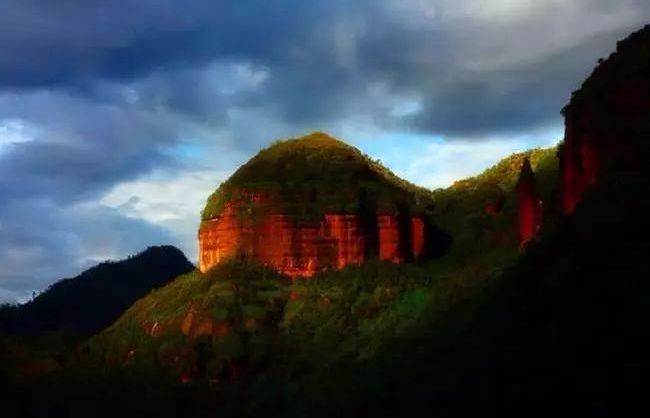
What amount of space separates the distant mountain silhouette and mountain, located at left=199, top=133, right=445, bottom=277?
57.7m

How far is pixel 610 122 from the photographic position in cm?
5272

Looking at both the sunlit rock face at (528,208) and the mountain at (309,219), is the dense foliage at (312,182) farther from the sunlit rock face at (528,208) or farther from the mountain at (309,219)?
the sunlit rock face at (528,208)

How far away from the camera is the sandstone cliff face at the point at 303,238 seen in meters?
94.1

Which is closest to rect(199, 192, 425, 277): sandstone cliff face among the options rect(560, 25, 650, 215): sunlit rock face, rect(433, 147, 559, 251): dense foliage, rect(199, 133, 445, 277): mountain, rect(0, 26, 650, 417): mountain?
rect(199, 133, 445, 277): mountain

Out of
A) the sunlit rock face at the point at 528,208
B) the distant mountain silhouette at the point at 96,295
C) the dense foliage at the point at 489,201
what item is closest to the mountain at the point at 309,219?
the dense foliage at the point at 489,201

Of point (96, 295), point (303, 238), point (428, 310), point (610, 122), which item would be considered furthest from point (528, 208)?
point (96, 295)

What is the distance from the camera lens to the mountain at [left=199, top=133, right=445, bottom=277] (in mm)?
93938

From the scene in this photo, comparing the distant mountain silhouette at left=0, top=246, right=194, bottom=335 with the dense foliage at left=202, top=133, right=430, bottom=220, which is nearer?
the dense foliage at left=202, top=133, right=430, bottom=220

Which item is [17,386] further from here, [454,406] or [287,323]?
[287,323]

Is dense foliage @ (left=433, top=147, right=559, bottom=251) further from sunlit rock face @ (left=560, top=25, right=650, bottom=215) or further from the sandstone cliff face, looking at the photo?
sunlit rock face @ (left=560, top=25, right=650, bottom=215)

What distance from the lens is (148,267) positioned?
621 feet

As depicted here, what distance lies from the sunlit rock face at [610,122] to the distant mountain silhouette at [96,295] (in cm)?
10136

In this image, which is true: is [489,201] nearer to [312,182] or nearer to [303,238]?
[312,182]

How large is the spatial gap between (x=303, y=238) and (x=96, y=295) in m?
91.5
